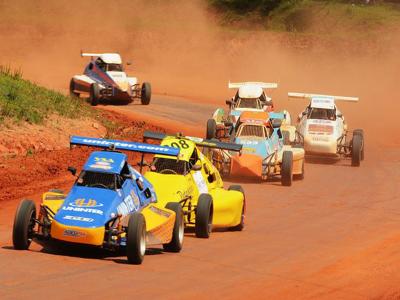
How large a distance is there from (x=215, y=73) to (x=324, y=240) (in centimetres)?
5102

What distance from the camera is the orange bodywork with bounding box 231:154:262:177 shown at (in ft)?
97.2

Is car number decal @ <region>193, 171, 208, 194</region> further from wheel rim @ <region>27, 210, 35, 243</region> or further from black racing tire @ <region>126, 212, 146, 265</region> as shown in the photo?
wheel rim @ <region>27, 210, 35, 243</region>

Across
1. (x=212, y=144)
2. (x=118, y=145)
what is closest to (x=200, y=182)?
(x=212, y=144)

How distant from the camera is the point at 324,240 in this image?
72.2 feet

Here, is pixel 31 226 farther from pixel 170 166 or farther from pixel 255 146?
pixel 255 146

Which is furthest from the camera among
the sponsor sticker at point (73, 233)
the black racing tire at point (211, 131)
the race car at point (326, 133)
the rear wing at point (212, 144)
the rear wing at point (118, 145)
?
the black racing tire at point (211, 131)

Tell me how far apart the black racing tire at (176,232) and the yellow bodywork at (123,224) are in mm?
106

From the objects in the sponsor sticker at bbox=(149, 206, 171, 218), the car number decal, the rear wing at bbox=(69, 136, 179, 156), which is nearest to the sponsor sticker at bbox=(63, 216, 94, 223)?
the sponsor sticker at bbox=(149, 206, 171, 218)

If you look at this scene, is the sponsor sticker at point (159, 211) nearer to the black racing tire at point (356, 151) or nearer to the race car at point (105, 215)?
the race car at point (105, 215)

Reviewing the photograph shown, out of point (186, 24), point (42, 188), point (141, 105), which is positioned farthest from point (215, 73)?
point (42, 188)

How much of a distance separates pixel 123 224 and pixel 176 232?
1356 millimetres

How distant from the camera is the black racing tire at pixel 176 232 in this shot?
19.0 m

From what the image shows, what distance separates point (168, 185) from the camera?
21.1 m

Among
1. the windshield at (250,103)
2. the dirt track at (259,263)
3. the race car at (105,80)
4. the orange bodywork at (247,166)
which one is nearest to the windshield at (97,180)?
the dirt track at (259,263)
